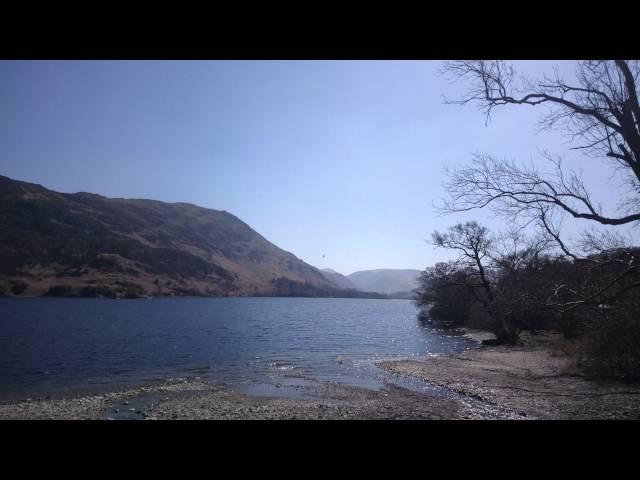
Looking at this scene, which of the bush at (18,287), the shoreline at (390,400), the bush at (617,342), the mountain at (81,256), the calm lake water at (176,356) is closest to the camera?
the shoreline at (390,400)

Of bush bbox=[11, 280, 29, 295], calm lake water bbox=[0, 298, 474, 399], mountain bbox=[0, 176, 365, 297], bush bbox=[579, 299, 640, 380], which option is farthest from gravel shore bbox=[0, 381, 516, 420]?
bush bbox=[11, 280, 29, 295]

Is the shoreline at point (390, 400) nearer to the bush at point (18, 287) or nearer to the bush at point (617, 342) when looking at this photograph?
the bush at point (617, 342)

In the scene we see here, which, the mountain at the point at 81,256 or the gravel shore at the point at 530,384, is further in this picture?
Answer: the mountain at the point at 81,256

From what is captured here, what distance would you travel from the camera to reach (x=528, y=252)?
38.8m

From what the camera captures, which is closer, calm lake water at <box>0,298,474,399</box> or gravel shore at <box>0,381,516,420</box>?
gravel shore at <box>0,381,516,420</box>

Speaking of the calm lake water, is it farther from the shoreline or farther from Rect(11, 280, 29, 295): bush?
Rect(11, 280, 29, 295): bush

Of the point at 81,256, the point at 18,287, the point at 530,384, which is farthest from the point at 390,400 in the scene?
the point at 81,256

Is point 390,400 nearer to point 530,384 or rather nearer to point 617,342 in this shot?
point 530,384

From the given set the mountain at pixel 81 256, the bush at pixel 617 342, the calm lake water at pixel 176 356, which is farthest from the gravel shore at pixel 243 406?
the mountain at pixel 81 256

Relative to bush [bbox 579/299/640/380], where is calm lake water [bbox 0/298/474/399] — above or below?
below
